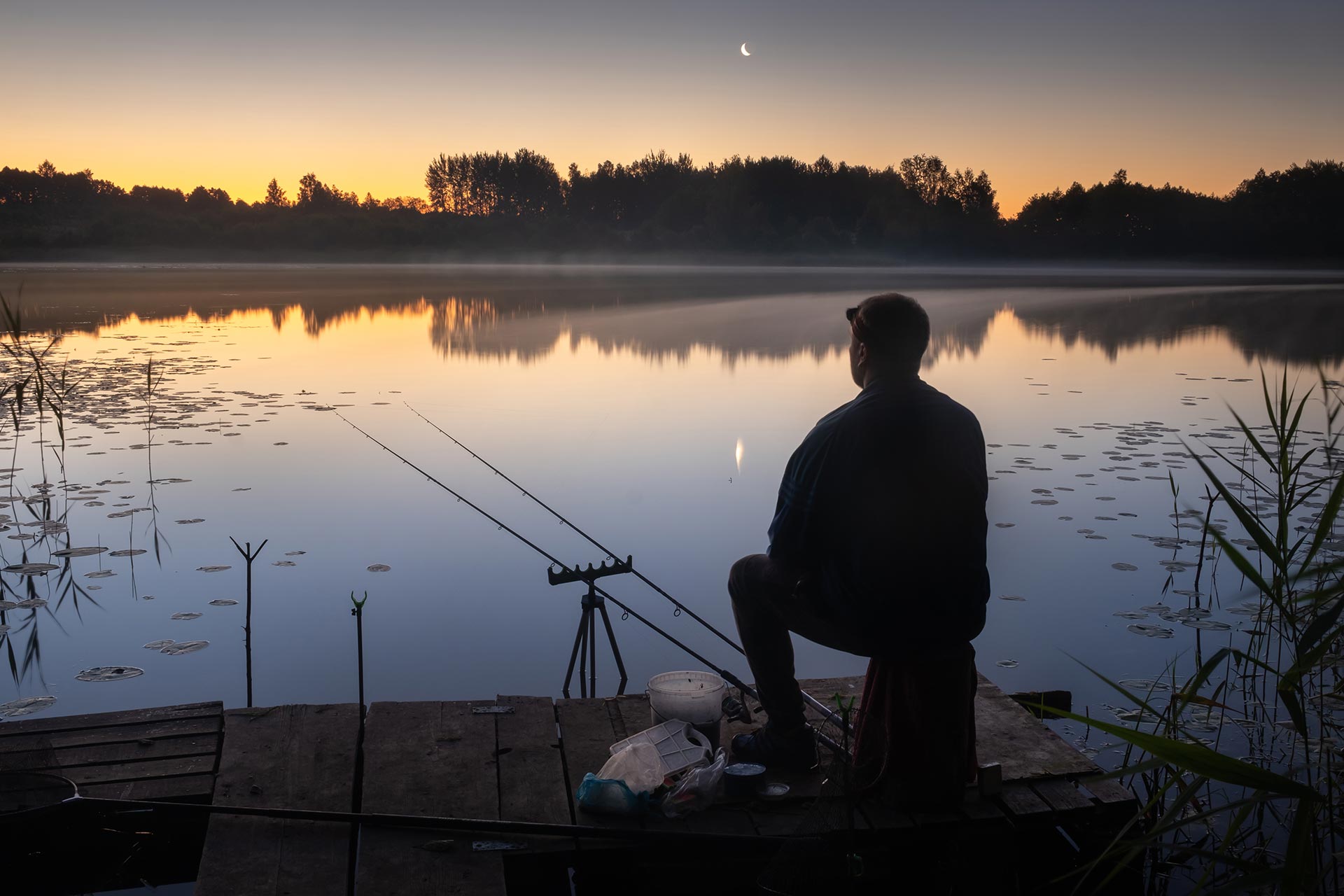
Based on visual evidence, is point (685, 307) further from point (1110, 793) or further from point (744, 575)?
point (1110, 793)

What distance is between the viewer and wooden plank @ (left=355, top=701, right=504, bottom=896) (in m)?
2.42

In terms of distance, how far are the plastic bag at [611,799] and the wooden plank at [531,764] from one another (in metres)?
0.07

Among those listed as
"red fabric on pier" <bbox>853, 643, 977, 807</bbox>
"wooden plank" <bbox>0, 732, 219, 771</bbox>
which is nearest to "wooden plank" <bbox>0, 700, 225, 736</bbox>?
"wooden plank" <bbox>0, 732, 219, 771</bbox>

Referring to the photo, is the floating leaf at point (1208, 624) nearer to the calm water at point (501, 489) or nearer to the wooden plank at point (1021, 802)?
the calm water at point (501, 489)

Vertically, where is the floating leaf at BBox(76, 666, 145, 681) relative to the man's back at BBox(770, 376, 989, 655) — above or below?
below

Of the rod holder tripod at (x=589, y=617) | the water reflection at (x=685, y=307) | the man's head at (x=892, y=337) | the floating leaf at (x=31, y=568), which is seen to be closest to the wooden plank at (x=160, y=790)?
the rod holder tripod at (x=589, y=617)

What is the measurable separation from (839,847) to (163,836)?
5.59 ft

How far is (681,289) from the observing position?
30.4m

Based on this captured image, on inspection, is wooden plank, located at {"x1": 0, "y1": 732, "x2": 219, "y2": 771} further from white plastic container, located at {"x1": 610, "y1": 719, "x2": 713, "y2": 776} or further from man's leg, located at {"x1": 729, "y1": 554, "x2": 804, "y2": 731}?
man's leg, located at {"x1": 729, "y1": 554, "x2": 804, "y2": 731}

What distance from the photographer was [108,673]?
394cm

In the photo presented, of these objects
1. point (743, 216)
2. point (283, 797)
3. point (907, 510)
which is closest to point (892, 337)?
point (907, 510)

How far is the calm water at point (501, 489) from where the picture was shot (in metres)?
4.23

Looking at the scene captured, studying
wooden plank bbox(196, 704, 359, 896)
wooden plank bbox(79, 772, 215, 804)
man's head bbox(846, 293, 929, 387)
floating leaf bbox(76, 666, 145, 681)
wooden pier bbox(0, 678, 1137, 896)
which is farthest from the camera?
floating leaf bbox(76, 666, 145, 681)

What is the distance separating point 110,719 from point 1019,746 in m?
2.56
